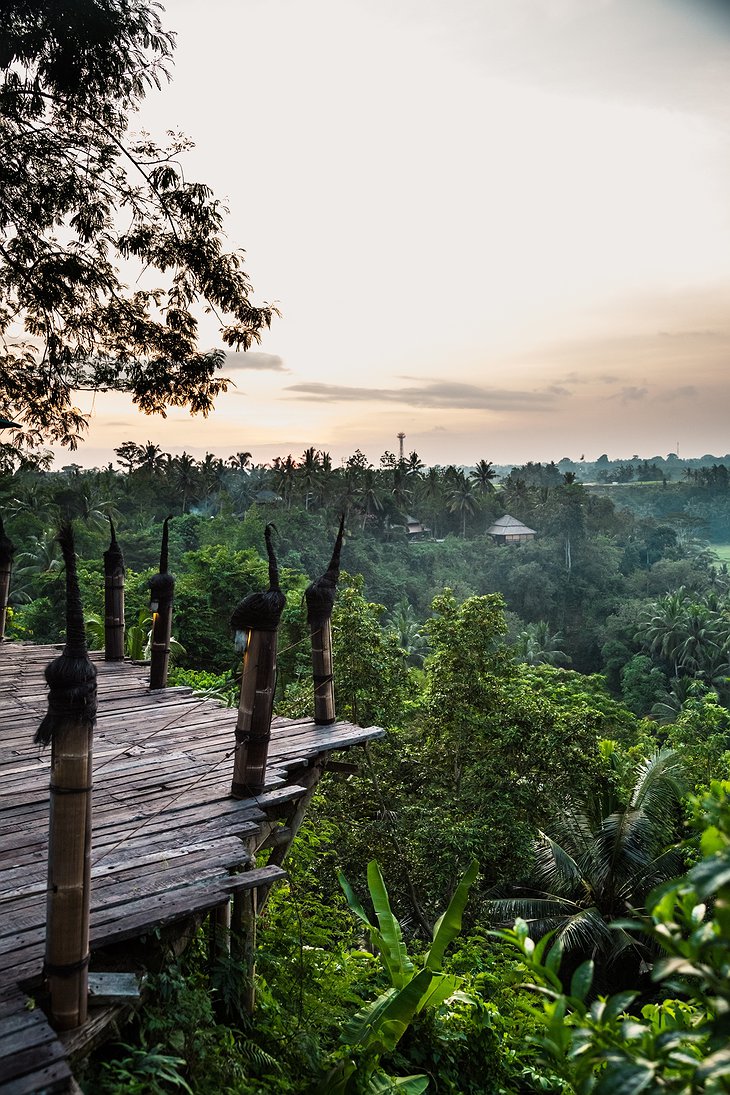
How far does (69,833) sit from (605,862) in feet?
36.7

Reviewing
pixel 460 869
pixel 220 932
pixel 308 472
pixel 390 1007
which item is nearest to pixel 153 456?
pixel 308 472

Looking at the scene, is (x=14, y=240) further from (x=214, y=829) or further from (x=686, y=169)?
(x=686, y=169)

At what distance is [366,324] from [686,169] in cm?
1044

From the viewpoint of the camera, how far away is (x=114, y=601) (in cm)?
862

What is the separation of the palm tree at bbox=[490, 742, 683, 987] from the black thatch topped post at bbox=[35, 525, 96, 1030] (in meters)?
9.84

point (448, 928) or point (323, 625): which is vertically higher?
point (323, 625)

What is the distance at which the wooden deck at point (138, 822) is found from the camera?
298cm

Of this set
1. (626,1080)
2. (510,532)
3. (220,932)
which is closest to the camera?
(626,1080)

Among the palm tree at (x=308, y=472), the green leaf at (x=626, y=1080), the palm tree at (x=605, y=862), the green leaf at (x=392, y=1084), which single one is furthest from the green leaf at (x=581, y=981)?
the palm tree at (x=308, y=472)

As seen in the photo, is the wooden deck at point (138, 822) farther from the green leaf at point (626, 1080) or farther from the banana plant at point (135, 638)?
the banana plant at point (135, 638)

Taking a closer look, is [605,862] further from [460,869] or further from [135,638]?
[135,638]

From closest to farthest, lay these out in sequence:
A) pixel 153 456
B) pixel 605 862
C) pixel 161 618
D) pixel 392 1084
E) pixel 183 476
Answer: pixel 392 1084, pixel 161 618, pixel 605 862, pixel 153 456, pixel 183 476

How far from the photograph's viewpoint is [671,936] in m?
1.63

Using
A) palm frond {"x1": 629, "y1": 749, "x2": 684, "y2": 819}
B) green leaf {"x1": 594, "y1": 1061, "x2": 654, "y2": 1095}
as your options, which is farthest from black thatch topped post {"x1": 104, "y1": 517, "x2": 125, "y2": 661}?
palm frond {"x1": 629, "y1": 749, "x2": 684, "y2": 819}
